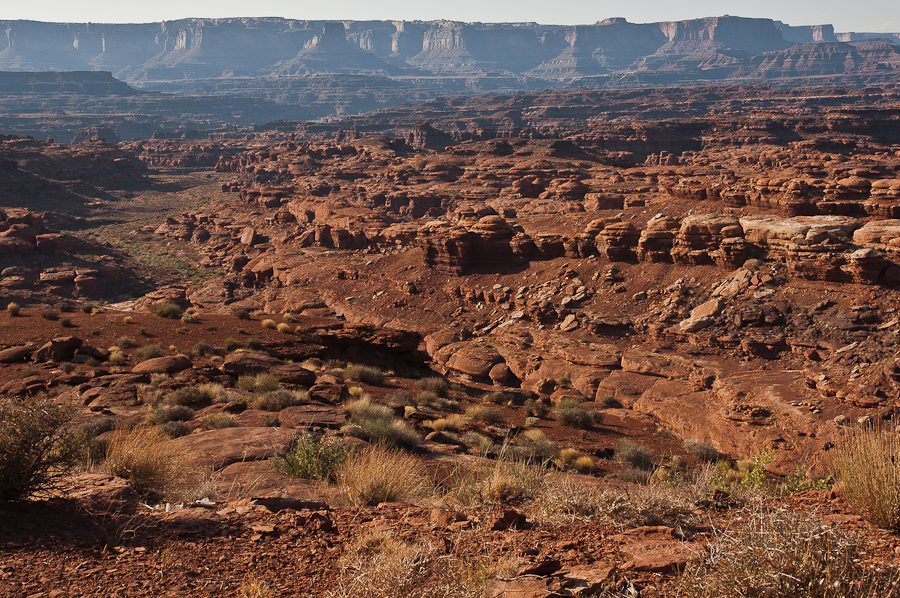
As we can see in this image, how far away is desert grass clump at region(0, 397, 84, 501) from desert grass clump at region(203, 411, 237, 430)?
604 cm

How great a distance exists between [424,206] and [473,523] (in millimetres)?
67277

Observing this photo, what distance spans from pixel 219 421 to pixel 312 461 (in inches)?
174

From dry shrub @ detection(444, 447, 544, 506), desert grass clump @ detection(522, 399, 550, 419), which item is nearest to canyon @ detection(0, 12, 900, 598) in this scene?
dry shrub @ detection(444, 447, 544, 506)

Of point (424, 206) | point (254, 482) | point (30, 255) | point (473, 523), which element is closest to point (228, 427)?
point (254, 482)

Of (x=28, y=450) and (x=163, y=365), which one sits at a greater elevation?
(x=28, y=450)

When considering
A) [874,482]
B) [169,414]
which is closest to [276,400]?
[169,414]

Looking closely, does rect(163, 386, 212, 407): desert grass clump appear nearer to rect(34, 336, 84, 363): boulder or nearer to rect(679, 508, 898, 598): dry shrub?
rect(34, 336, 84, 363): boulder

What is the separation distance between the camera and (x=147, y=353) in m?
19.3

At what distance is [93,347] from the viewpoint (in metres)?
19.2

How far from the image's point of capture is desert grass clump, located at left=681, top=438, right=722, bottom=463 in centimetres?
1683

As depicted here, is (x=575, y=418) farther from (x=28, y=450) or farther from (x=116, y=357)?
(x=28, y=450)

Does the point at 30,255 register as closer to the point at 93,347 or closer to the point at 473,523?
the point at 93,347

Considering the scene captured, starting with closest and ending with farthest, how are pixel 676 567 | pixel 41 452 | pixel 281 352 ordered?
pixel 676 567 → pixel 41 452 → pixel 281 352

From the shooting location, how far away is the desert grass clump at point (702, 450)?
55.2 feet
